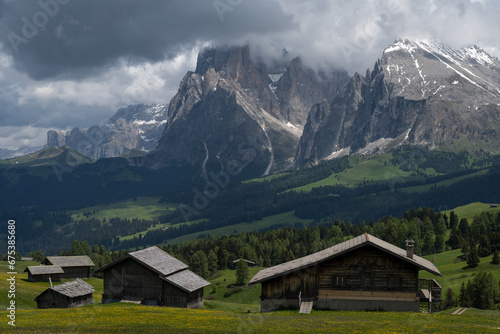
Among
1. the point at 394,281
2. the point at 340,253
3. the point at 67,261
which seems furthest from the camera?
the point at 67,261

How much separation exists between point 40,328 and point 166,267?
28.7m

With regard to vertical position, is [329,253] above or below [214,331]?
above

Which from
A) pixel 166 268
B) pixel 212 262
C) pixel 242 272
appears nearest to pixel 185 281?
pixel 166 268

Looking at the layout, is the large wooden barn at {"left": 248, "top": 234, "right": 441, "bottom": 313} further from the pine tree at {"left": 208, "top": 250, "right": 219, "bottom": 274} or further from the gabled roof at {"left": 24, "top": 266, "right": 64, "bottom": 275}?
the pine tree at {"left": 208, "top": 250, "right": 219, "bottom": 274}

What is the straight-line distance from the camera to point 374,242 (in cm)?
4816

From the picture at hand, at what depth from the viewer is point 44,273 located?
11144 cm

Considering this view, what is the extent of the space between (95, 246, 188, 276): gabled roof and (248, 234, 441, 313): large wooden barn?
53.3 feet

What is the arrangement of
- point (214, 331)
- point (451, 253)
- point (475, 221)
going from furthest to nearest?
point (475, 221), point (451, 253), point (214, 331)

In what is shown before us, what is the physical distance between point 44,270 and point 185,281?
64.5 m

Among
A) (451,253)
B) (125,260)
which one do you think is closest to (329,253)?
(125,260)

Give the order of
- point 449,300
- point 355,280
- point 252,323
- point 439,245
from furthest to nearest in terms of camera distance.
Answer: point 439,245, point 449,300, point 355,280, point 252,323

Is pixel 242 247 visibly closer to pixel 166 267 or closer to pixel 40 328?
pixel 166 267

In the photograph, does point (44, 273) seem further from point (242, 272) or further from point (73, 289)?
point (73, 289)

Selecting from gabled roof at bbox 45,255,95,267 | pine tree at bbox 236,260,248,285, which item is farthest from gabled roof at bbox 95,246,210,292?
gabled roof at bbox 45,255,95,267
